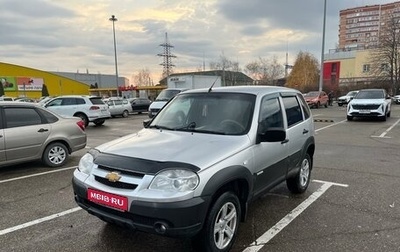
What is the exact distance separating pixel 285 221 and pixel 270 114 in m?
1.44

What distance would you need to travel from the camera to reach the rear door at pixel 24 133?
6613mm

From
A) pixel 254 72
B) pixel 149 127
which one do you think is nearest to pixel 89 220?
pixel 149 127

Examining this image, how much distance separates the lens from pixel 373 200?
16.9ft

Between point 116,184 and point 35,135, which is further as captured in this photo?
point 35,135

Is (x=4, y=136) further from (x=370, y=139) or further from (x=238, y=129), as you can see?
(x=370, y=139)

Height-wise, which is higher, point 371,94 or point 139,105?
point 371,94

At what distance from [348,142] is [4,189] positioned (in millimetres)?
9861

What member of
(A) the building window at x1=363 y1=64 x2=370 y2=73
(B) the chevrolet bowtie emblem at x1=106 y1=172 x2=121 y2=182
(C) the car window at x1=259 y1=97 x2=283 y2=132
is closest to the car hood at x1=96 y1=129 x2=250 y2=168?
(B) the chevrolet bowtie emblem at x1=106 y1=172 x2=121 y2=182

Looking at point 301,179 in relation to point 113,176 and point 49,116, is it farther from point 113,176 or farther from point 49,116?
point 49,116

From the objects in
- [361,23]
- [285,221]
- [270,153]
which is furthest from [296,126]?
[361,23]

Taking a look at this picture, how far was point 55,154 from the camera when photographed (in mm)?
7434

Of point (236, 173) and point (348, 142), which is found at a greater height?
point (236, 173)

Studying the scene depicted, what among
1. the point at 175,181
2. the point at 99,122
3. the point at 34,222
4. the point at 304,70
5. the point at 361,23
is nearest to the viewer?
the point at 175,181

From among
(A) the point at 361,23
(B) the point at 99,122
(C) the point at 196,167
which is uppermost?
(A) the point at 361,23
